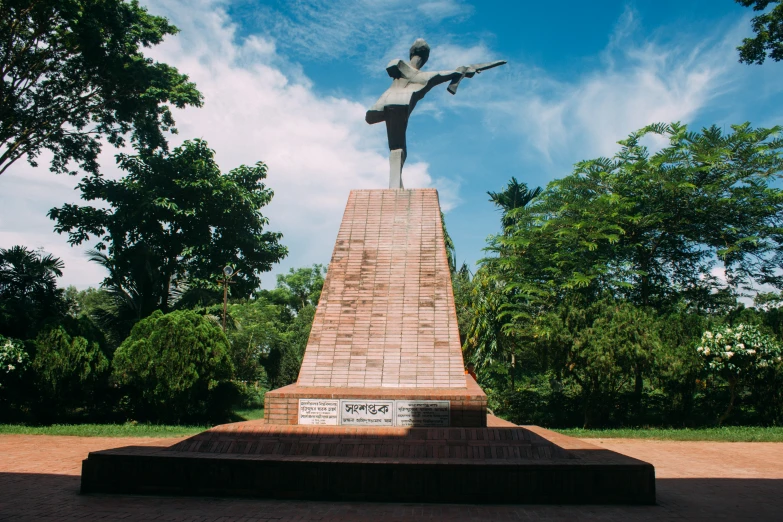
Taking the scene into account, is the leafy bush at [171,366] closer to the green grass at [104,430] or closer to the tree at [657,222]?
the green grass at [104,430]

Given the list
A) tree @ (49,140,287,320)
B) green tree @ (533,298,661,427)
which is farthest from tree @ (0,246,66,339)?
green tree @ (533,298,661,427)

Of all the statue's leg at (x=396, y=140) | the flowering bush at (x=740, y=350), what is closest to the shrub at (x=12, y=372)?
the statue's leg at (x=396, y=140)

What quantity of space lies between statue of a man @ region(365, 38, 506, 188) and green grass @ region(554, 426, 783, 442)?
6804 millimetres

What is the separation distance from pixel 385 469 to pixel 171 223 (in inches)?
627

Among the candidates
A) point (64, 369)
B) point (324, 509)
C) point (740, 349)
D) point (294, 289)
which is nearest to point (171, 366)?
point (64, 369)

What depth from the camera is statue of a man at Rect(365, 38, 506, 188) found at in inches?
369

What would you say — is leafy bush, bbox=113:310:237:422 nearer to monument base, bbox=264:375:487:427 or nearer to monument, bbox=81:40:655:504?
monument, bbox=81:40:655:504

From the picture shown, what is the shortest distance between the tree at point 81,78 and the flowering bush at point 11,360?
492 centimetres

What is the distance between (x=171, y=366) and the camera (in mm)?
12578

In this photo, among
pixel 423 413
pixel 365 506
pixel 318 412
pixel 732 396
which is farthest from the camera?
pixel 732 396

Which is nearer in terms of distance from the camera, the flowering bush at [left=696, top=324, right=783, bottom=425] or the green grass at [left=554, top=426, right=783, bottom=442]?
the green grass at [left=554, top=426, right=783, bottom=442]

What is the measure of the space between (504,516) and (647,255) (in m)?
12.6

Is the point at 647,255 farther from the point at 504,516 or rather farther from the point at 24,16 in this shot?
the point at 24,16

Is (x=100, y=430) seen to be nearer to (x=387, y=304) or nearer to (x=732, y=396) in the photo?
(x=387, y=304)
